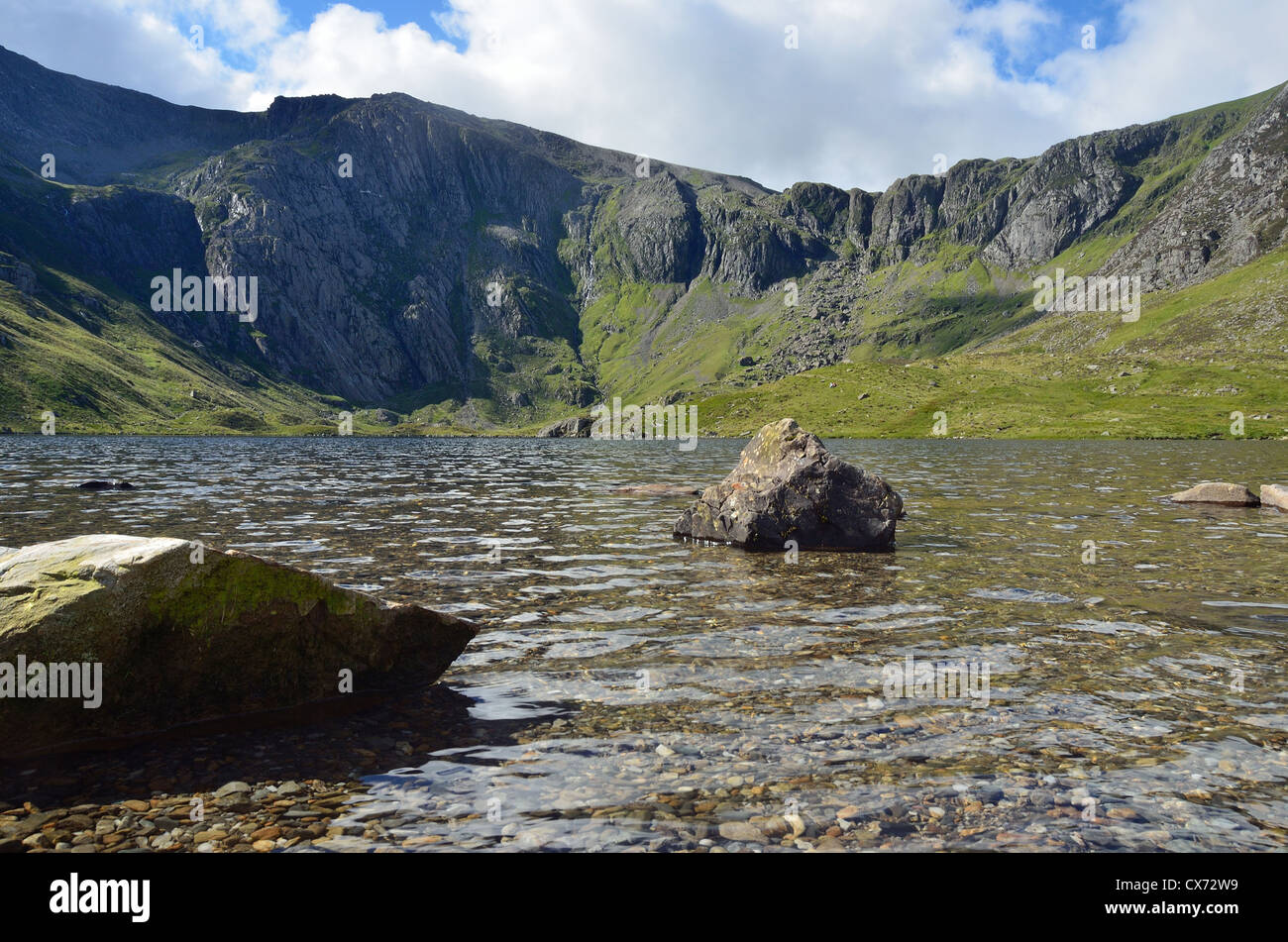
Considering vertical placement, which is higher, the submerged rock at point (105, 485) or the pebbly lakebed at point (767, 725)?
the submerged rock at point (105, 485)

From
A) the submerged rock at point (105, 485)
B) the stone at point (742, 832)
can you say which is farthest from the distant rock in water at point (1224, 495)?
the submerged rock at point (105, 485)

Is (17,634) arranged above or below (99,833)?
above

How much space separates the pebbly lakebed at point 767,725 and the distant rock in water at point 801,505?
190cm

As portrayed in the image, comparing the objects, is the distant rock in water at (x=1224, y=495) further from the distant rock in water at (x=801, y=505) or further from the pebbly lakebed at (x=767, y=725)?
the distant rock in water at (x=801, y=505)

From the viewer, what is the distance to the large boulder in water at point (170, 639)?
9.44 metres

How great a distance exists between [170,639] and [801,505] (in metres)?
20.7

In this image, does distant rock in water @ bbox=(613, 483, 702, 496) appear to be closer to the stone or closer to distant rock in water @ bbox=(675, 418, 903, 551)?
distant rock in water @ bbox=(675, 418, 903, 551)

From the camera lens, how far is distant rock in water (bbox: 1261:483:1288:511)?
3612 cm

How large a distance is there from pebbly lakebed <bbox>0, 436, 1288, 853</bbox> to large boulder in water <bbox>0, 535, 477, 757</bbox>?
21.8 inches
